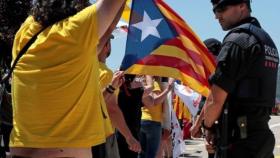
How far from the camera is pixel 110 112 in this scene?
220 inches

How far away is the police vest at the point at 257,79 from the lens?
4188 millimetres

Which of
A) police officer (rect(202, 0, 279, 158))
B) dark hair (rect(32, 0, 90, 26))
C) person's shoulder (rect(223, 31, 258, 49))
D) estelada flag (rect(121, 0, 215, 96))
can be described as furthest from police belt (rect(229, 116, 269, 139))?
dark hair (rect(32, 0, 90, 26))

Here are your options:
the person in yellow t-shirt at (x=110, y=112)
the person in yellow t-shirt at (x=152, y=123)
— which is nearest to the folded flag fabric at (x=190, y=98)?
the person in yellow t-shirt at (x=152, y=123)

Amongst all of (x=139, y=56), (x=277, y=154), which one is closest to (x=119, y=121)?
(x=139, y=56)

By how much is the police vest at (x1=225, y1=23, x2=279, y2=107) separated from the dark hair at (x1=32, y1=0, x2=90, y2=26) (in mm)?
1351

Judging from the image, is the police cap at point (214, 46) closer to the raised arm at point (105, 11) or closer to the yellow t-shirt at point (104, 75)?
the yellow t-shirt at point (104, 75)

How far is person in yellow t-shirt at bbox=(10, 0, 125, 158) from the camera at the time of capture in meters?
3.18

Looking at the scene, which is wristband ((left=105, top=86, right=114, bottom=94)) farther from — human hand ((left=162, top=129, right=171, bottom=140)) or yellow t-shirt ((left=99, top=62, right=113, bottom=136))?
human hand ((left=162, top=129, right=171, bottom=140))

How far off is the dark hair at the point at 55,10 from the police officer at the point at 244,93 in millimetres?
1261

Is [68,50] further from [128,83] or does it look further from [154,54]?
[128,83]

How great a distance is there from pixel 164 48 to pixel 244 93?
1483 mm

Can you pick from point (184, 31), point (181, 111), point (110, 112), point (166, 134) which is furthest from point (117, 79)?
point (181, 111)

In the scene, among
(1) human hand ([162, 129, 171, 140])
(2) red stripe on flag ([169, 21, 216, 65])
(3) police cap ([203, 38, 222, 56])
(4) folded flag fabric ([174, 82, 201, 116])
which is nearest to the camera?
(2) red stripe on flag ([169, 21, 216, 65])

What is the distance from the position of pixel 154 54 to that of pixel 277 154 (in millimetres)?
9101
